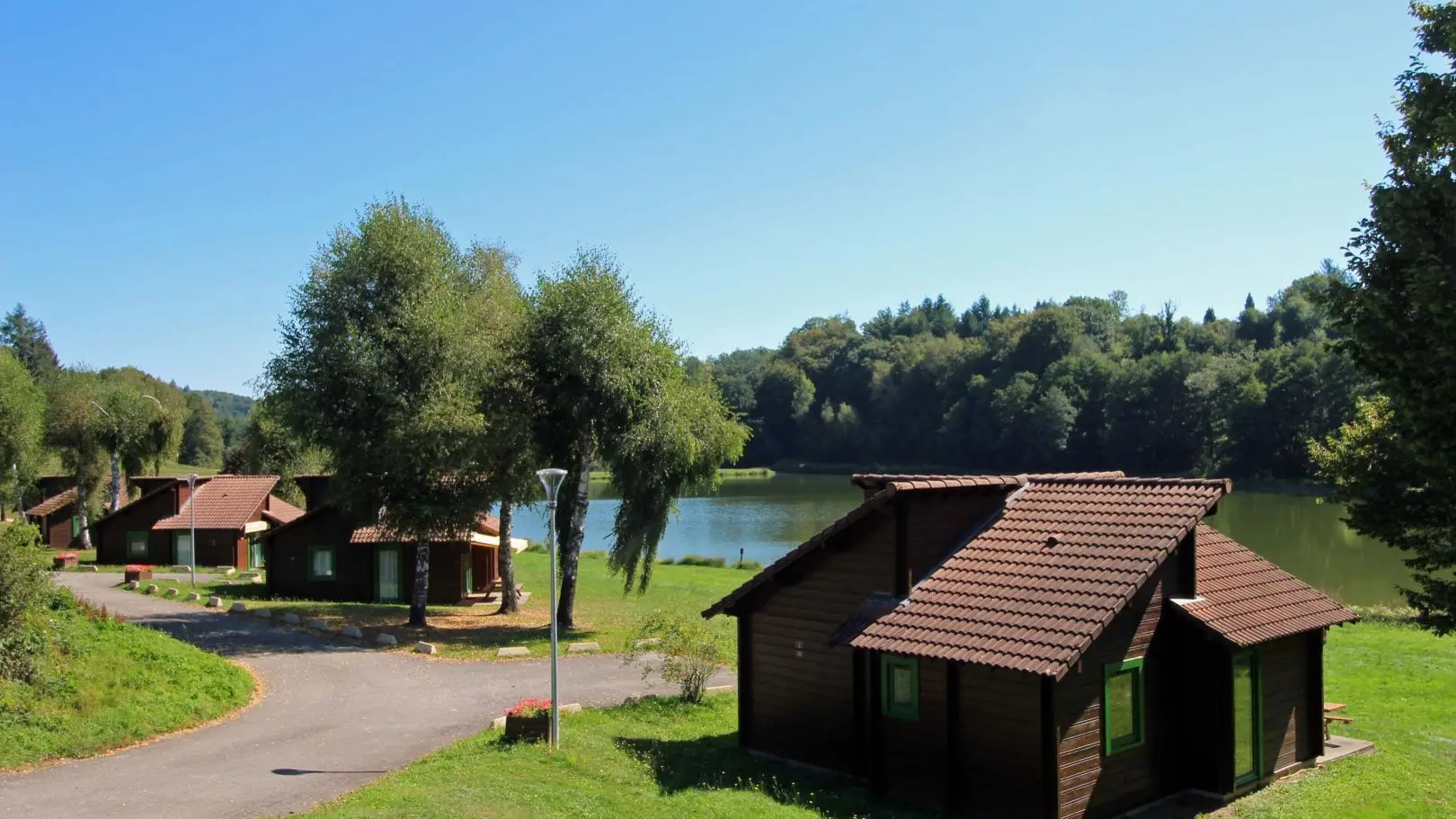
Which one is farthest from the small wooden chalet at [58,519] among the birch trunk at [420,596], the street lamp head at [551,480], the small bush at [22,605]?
the street lamp head at [551,480]

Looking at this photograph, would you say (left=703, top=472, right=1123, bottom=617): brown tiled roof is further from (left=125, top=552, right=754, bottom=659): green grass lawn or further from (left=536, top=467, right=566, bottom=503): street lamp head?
(left=125, top=552, right=754, bottom=659): green grass lawn

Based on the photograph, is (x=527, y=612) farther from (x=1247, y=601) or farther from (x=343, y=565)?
(x=1247, y=601)

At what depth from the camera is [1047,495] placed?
47.8 feet

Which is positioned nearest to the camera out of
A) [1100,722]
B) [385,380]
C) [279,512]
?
[1100,722]

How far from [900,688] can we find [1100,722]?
7.93 ft

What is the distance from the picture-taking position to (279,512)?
140 feet

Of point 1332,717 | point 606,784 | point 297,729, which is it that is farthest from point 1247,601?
point 297,729

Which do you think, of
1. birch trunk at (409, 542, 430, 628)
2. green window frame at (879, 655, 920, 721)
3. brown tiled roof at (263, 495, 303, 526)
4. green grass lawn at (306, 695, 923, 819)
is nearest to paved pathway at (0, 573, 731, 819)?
green grass lawn at (306, 695, 923, 819)

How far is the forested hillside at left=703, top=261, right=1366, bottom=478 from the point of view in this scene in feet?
254

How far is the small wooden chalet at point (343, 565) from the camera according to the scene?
32625 mm

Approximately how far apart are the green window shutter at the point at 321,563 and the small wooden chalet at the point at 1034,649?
21.8 m

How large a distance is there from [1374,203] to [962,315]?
497 feet

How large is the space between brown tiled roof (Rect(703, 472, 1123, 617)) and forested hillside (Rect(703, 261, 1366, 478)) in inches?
2323

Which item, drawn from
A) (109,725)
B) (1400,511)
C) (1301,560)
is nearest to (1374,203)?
(1400,511)
